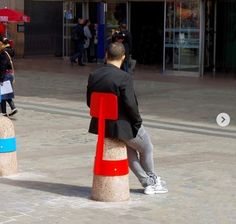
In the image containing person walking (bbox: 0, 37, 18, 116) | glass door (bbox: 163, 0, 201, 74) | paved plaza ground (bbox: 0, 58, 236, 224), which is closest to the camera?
paved plaza ground (bbox: 0, 58, 236, 224)

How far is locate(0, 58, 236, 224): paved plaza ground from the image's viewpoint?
7.25 metres

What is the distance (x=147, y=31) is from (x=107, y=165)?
2236 cm

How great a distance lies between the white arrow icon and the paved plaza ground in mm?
145

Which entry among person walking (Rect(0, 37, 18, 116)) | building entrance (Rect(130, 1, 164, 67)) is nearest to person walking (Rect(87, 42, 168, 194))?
person walking (Rect(0, 37, 18, 116))

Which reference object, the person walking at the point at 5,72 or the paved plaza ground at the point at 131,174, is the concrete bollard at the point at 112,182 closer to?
the paved plaza ground at the point at 131,174

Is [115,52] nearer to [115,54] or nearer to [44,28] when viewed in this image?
[115,54]

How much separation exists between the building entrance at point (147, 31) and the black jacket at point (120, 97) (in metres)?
22.1

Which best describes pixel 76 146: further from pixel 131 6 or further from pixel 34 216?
pixel 131 6

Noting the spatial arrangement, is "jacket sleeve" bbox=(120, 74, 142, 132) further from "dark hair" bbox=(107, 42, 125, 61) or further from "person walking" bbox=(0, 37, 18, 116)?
"person walking" bbox=(0, 37, 18, 116)

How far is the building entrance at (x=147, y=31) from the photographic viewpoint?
29.6 metres

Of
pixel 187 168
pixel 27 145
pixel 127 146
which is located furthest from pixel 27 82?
pixel 127 146

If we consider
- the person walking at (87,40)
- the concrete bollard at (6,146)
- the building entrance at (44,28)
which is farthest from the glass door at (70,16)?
the concrete bollard at (6,146)

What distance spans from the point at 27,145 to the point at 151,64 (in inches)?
740

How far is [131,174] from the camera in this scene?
9.37 meters
